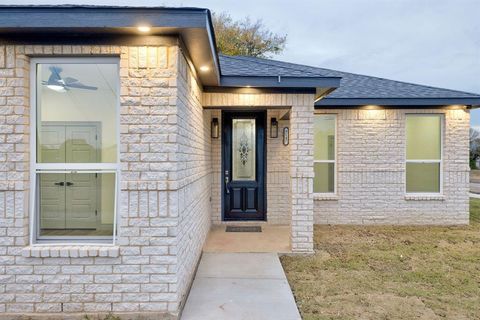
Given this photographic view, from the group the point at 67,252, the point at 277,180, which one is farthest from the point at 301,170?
the point at 67,252

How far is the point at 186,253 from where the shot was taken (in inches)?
146

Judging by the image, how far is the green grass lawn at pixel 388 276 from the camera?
343 centimetres

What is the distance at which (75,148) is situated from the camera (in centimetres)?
323

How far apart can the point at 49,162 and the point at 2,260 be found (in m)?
1.01

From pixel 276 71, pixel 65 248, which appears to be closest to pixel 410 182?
pixel 276 71

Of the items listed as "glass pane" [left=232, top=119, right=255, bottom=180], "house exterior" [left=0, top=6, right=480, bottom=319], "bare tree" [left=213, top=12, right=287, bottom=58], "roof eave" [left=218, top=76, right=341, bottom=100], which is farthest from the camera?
"bare tree" [left=213, top=12, right=287, bottom=58]

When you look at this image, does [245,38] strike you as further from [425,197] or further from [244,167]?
[425,197]

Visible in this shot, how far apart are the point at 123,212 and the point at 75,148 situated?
0.82 metres

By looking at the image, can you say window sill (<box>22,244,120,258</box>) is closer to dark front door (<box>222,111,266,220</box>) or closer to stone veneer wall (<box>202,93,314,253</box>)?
stone veneer wall (<box>202,93,314,253</box>)

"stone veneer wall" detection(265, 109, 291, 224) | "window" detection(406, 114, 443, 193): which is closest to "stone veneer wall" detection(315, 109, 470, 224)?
"window" detection(406, 114, 443, 193)

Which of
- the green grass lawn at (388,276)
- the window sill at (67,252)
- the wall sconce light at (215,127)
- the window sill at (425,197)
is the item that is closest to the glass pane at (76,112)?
the window sill at (67,252)

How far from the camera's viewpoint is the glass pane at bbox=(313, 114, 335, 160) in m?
7.59

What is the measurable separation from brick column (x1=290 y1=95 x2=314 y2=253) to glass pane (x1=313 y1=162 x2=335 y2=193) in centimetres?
253

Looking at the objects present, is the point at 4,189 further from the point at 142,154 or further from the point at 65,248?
the point at 142,154
